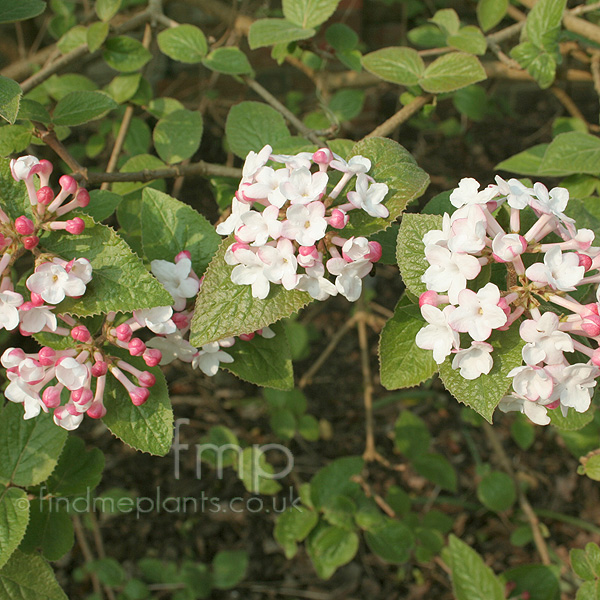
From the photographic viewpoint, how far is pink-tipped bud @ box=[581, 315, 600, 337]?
0.93 meters

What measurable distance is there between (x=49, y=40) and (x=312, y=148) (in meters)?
2.51

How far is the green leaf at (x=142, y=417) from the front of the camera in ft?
3.62

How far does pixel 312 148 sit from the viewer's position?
1.32m

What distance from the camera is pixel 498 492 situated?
211 centimetres

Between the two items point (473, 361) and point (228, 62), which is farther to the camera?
point (228, 62)

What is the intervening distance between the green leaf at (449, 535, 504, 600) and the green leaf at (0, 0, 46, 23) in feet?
5.25

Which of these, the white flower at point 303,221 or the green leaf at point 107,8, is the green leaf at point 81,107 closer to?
the green leaf at point 107,8

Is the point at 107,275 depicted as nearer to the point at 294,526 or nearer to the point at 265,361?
→ the point at 265,361

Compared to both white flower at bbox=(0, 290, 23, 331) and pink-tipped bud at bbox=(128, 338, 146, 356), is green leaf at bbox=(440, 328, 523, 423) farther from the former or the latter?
white flower at bbox=(0, 290, 23, 331)

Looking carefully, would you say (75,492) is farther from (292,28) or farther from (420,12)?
(420,12)

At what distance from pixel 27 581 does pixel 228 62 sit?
1317 millimetres

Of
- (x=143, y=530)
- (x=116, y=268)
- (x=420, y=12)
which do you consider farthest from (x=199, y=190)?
(x=116, y=268)

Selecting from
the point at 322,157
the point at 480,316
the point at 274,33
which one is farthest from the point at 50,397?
the point at 274,33

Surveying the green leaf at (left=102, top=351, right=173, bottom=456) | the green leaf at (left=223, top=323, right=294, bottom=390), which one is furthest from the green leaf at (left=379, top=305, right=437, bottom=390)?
the green leaf at (left=102, top=351, right=173, bottom=456)
